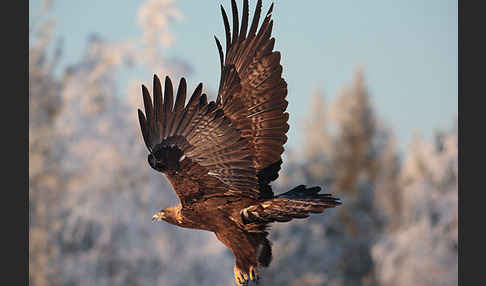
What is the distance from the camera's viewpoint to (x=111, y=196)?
18719 millimetres

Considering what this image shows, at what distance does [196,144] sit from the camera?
430 cm

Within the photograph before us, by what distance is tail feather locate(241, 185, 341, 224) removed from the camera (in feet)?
13.7

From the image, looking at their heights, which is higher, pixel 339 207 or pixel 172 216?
pixel 172 216

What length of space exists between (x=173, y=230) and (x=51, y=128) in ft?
15.0

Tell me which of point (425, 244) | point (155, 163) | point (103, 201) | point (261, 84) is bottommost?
point (425, 244)

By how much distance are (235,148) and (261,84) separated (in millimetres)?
506

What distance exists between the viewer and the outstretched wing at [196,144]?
Answer: 167 inches

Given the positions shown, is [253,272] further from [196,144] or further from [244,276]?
[196,144]

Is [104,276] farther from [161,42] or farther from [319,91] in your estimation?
[319,91]

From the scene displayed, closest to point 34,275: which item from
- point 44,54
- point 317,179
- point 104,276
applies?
point 104,276

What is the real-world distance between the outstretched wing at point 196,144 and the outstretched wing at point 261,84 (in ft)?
0.96

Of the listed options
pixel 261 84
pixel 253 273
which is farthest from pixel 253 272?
pixel 261 84

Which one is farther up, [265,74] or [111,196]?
[265,74]

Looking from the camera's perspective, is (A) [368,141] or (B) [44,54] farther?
(A) [368,141]
